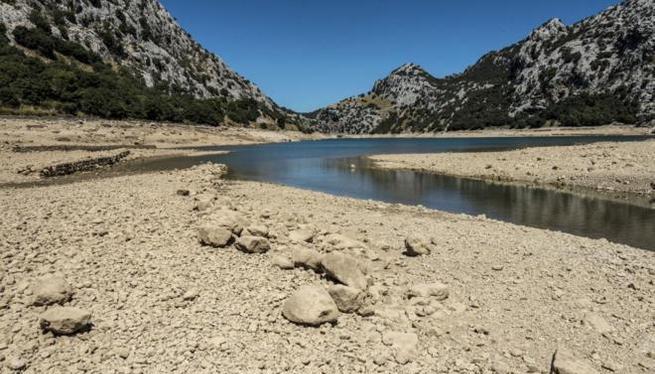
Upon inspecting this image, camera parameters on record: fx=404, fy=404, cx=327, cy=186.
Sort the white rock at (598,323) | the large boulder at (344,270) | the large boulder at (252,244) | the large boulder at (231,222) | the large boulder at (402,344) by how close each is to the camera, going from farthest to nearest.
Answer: the large boulder at (231,222), the large boulder at (252,244), the large boulder at (344,270), the white rock at (598,323), the large boulder at (402,344)

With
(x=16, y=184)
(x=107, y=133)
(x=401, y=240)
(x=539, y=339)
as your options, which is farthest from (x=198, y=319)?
(x=107, y=133)

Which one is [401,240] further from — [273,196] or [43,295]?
[273,196]

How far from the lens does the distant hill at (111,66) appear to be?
8262cm

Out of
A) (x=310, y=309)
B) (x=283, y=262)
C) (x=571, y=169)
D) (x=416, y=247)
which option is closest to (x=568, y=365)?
(x=310, y=309)

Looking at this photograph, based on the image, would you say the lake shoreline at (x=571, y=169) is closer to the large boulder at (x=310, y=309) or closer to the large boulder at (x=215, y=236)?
the large boulder at (x=310, y=309)

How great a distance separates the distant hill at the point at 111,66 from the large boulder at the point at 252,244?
258 ft

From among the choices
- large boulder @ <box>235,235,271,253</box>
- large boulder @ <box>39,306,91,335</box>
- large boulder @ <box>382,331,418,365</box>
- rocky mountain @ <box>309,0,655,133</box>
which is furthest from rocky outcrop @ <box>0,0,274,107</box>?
large boulder @ <box>382,331,418,365</box>

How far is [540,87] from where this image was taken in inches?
7052

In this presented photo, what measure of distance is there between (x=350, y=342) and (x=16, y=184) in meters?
27.0

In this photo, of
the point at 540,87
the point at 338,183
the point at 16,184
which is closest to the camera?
the point at 16,184

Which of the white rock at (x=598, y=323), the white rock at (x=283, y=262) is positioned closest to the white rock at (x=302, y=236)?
the white rock at (x=283, y=262)

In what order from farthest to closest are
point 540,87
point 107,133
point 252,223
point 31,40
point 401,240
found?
point 540,87, point 31,40, point 107,133, point 401,240, point 252,223

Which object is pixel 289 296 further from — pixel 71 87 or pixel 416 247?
pixel 71 87

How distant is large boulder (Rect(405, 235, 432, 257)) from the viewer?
13.1 meters
